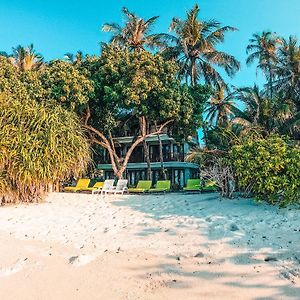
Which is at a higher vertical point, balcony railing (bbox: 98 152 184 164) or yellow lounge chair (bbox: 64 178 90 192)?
balcony railing (bbox: 98 152 184 164)

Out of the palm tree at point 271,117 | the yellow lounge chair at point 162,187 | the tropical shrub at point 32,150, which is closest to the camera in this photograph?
the tropical shrub at point 32,150

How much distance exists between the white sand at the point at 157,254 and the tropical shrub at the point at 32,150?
5.81 ft

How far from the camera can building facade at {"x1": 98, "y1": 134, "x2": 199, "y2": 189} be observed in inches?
1289

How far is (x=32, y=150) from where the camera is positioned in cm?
1148

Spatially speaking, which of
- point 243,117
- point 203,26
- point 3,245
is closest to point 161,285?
point 3,245

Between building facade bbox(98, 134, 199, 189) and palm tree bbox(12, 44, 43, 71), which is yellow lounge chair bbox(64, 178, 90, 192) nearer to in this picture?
building facade bbox(98, 134, 199, 189)

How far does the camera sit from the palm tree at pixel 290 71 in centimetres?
2880

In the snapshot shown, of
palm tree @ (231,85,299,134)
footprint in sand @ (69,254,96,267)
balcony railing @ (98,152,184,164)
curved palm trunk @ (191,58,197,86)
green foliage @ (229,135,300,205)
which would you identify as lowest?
footprint in sand @ (69,254,96,267)

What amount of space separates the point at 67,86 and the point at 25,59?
13363 mm

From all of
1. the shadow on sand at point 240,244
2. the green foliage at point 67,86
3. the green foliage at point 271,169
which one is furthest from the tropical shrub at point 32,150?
the green foliage at point 67,86

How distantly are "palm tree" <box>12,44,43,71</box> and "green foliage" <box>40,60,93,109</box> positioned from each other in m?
10.7

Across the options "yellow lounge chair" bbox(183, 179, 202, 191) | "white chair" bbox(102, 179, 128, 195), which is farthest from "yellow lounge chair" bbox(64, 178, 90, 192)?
"yellow lounge chair" bbox(183, 179, 202, 191)

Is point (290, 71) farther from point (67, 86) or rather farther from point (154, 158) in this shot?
point (67, 86)

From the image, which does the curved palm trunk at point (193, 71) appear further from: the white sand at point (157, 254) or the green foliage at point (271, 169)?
the white sand at point (157, 254)
